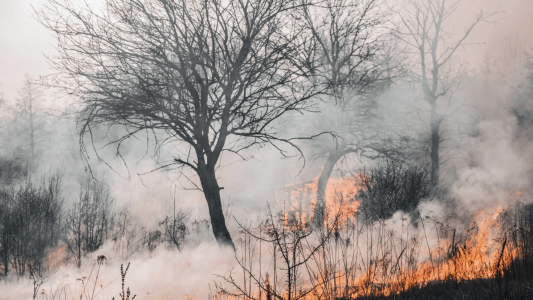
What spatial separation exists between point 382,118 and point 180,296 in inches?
343

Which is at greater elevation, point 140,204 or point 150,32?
point 150,32

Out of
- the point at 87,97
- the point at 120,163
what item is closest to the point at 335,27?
the point at 87,97

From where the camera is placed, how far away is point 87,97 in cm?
446

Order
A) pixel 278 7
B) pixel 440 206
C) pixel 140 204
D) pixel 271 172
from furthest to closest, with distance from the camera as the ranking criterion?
pixel 271 172
pixel 140 204
pixel 440 206
pixel 278 7

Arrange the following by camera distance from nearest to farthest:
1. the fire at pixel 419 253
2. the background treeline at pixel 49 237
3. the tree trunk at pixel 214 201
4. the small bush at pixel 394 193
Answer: the fire at pixel 419 253 < the tree trunk at pixel 214 201 < the small bush at pixel 394 193 < the background treeline at pixel 49 237

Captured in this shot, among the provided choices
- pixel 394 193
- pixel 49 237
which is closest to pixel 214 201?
pixel 394 193

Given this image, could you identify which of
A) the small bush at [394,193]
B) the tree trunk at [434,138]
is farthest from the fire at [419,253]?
the tree trunk at [434,138]

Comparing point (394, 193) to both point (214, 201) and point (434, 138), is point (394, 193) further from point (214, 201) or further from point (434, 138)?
point (434, 138)

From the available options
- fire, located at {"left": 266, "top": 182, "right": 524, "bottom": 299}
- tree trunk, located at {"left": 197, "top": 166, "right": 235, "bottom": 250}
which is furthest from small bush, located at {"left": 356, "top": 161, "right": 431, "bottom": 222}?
tree trunk, located at {"left": 197, "top": 166, "right": 235, "bottom": 250}

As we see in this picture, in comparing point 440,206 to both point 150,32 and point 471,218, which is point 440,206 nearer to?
point 471,218

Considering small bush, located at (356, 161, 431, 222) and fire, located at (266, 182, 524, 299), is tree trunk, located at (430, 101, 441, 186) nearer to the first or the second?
fire, located at (266, 182, 524, 299)

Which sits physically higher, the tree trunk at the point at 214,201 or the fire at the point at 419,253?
the tree trunk at the point at 214,201

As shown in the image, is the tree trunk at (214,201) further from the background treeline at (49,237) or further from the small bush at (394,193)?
the small bush at (394,193)

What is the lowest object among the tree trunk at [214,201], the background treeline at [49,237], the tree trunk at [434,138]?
the background treeline at [49,237]
